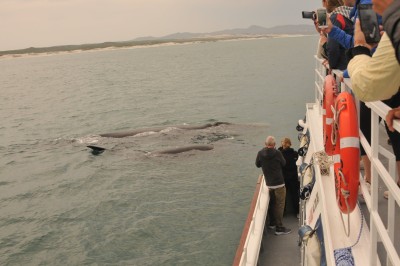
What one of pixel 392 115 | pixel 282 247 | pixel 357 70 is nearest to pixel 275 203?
pixel 282 247

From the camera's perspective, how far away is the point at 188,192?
56.6 feet

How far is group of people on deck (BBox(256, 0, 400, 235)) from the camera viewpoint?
2.79 meters

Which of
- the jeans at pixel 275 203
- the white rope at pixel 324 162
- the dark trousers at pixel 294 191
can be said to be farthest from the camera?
the dark trousers at pixel 294 191

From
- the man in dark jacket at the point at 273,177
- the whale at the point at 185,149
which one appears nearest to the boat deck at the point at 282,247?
the man in dark jacket at the point at 273,177

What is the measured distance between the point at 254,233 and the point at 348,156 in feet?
16.3

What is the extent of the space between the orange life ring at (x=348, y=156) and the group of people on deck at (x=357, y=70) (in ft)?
1.16

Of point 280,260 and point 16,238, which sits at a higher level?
point 280,260

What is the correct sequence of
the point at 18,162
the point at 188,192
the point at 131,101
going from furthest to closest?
the point at 131,101
the point at 18,162
the point at 188,192

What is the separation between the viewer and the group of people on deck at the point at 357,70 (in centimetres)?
279

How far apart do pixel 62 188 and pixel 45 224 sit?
428 centimetres

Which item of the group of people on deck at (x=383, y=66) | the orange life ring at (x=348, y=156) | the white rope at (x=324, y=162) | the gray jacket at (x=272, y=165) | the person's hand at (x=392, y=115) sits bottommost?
the gray jacket at (x=272, y=165)

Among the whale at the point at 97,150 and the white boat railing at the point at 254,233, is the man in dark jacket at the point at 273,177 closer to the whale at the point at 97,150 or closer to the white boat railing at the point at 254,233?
the white boat railing at the point at 254,233

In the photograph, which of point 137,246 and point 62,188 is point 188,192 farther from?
point 62,188

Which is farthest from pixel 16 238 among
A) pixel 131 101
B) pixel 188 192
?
pixel 131 101
